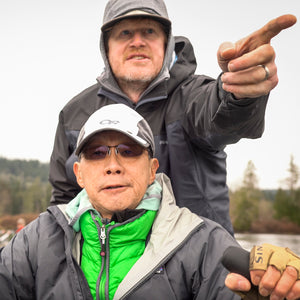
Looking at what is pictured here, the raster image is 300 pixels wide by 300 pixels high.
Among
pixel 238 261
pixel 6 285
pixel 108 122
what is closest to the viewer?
pixel 238 261

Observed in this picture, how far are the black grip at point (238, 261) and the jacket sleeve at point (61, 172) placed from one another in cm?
234

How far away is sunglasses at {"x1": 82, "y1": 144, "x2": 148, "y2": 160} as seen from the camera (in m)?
2.79

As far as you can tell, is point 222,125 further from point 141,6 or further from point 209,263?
point 141,6

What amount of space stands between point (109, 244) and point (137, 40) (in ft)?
5.94

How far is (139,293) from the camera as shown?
2455 mm

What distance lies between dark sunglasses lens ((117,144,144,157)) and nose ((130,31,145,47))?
1.14m

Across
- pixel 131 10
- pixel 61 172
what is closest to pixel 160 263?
pixel 61 172

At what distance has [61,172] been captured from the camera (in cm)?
424

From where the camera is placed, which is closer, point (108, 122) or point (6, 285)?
point (6, 285)

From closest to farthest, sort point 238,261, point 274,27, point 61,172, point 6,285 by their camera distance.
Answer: point 238,261
point 274,27
point 6,285
point 61,172

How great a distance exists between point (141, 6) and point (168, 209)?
187 cm

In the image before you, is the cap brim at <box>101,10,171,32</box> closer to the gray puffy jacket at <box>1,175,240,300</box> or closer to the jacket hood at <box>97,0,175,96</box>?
the jacket hood at <box>97,0,175,96</box>

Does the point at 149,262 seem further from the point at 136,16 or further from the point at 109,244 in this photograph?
the point at 136,16

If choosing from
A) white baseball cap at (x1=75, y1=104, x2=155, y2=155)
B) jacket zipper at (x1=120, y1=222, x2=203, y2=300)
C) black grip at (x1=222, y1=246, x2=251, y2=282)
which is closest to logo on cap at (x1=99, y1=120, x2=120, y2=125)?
white baseball cap at (x1=75, y1=104, x2=155, y2=155)
